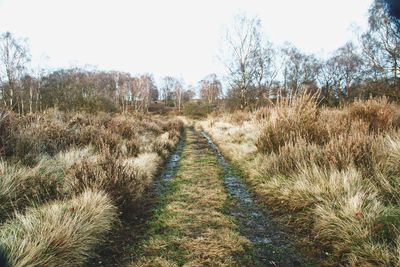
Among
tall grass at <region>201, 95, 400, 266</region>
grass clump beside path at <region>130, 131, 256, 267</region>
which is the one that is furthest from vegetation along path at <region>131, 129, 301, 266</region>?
tall grass at <region>201, 95, 400, 266</region>

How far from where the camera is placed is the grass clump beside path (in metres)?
2.82

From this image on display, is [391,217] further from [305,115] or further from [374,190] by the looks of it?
[305,115]

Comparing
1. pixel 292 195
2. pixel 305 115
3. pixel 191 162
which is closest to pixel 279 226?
pixel 292 195

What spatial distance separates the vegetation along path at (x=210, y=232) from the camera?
2834 millimetres

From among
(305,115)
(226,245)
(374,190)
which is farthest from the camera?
(305,115)

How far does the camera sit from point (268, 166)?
5520mm

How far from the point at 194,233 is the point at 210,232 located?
0.20 meters

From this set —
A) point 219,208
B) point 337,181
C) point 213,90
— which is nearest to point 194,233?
point 219,208

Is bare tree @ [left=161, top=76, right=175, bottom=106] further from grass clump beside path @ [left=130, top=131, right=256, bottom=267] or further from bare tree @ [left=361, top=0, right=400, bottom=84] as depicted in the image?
grass clump beside path @ [left=130, top=131, right=256, bottom=267]

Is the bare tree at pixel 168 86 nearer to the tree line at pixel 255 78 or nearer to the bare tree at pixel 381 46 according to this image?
the tree line at pixel 255 78

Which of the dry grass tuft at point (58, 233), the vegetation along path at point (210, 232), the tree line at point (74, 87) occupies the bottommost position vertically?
the vegetation along path at point (210, 232)

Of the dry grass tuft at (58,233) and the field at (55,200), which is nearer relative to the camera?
the dry grass tuft at (58,233)

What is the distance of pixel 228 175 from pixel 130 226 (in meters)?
3.39

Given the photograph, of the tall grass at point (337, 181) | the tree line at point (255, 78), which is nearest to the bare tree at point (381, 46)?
the tree line at point (255, 78)
